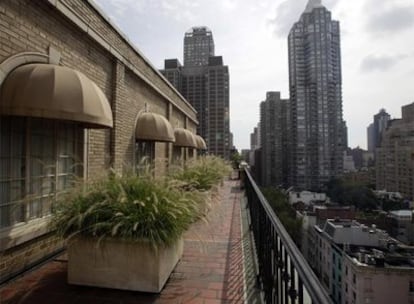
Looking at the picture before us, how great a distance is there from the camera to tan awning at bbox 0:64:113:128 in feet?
10.5

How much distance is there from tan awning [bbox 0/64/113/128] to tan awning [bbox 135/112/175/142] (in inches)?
152

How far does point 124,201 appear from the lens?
2830 millimetres

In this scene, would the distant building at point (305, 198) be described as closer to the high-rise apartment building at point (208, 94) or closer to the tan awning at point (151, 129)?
the high-rise apartment building at point (208, 94)

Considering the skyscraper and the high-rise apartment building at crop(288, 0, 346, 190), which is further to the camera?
the skyscraper

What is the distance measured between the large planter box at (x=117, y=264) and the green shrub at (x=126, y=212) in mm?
109

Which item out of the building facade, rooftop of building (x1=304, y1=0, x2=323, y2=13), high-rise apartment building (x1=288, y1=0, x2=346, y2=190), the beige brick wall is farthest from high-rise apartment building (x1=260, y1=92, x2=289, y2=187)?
the beige brick wall

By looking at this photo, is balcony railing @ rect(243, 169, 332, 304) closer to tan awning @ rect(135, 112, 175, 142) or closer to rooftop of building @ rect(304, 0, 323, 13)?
tan awning @ rect(135, 112, 175, 142)

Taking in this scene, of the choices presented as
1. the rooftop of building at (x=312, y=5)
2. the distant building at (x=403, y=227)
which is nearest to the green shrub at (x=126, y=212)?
the distant building at (x=403, y=227)

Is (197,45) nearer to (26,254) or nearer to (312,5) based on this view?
(312,5)

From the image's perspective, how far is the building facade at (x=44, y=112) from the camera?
3.27 metres

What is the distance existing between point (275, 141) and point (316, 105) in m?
7.77

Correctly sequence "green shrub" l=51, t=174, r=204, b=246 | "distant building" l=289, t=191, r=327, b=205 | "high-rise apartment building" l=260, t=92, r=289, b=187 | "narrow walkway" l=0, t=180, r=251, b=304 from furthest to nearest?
1. "high-rise apartment building" l=260, t=92, r=289, b=187
2. "distant building" l=289, t=191, r=327, b=205
3. "green shrub" l=51, t=174, r=204, b=246
4. "narrow walkway" l=0, t=180, r=251, b=304

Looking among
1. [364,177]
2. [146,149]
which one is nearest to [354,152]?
[364,177]

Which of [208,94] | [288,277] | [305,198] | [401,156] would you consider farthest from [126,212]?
[305,198]
